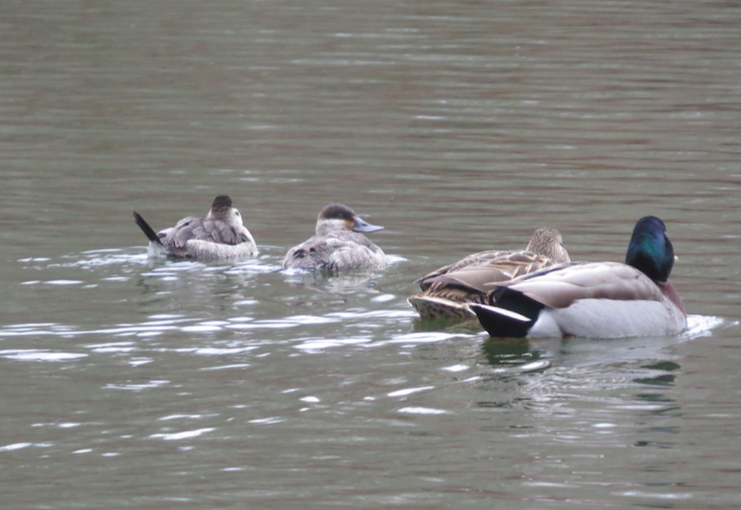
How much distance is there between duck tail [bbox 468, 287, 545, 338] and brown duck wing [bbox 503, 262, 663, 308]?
104mm

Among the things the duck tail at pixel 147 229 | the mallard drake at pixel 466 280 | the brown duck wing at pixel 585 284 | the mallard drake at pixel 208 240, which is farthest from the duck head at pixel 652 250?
the duck tail at pixel 147 229

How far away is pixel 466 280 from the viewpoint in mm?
9945

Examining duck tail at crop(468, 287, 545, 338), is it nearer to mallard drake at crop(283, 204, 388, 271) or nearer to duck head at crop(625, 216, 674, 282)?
duck head at crop(625, 216, 674, 282)

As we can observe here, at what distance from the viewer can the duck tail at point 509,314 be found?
9.30 meters

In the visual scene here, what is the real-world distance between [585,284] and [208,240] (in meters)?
4.39

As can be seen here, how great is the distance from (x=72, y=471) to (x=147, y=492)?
1.67 feet

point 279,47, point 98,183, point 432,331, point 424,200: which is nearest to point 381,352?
point 432,331

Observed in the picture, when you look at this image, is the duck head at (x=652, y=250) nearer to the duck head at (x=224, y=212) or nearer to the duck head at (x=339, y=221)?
the duck head at (x=339, y=221)

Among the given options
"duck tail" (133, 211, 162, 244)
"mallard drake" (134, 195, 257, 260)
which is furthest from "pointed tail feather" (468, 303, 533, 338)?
"mallard drake" (134, 195, 257, 260)

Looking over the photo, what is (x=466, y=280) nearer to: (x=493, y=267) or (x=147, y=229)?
(x=493, y=267)

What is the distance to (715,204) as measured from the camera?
14.3 metres

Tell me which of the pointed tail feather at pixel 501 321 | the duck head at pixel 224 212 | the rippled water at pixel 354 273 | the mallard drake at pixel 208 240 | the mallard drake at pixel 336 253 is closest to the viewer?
the rippled water at pixel 354 273

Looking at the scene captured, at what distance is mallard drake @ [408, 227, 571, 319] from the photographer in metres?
9.90

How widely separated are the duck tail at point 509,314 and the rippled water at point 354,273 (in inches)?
6.9
